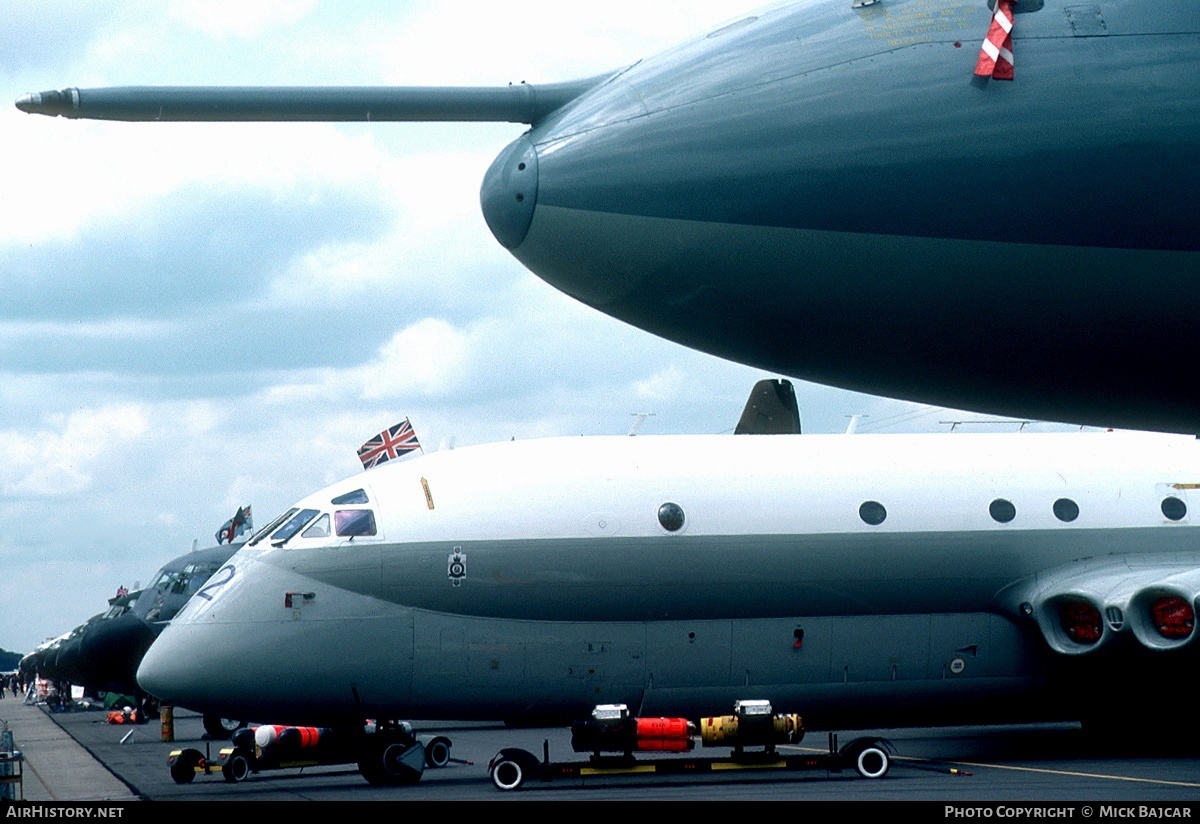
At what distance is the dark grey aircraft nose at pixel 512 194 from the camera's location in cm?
539

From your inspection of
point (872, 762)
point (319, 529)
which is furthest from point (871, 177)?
point (319, 529)

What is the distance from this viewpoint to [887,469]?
19.2m

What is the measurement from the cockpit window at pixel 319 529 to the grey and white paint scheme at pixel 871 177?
1270 centimetres

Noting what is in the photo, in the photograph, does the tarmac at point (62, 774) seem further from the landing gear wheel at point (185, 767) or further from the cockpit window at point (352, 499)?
the cockpit window at point (352, 499)

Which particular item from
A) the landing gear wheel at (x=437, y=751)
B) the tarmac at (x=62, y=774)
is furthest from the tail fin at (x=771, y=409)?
the tarmac at (x=62, y=774)

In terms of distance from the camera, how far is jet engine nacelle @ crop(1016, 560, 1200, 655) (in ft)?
57.8

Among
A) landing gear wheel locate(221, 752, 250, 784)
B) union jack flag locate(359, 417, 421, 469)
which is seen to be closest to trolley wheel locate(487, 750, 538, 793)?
landing gear wheel locate(221, 752, 250, 784)

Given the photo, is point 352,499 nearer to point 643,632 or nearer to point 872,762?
point 643,632

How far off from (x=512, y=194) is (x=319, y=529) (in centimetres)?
1291

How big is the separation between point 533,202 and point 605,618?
12.6 metres

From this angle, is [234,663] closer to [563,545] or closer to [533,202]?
[563,545]

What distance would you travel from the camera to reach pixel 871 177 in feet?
17.2

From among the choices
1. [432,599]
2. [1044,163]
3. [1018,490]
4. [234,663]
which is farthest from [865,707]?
[1044,163]

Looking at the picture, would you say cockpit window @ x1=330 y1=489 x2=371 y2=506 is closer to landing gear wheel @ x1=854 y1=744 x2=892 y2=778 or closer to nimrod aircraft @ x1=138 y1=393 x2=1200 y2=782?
nimrod aircraft @ x1=138 y1=393 x2=1200 y2=782
